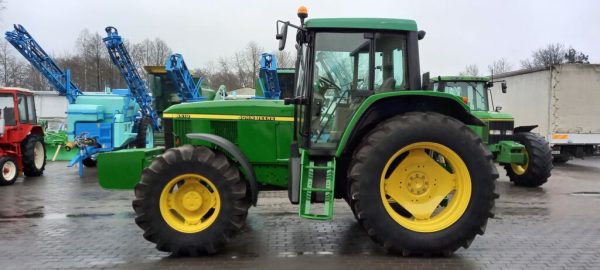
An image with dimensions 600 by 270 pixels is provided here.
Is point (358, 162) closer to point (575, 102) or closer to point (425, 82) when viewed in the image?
point (425, 82)

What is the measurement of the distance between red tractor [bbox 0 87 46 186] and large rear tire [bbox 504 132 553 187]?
11673 millimetres

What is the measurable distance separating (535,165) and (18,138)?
39.8 ft

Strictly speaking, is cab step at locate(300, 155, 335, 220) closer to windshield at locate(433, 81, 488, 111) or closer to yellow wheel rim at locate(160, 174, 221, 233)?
yellow wheel rim at locate(160, 174, 221, 233)

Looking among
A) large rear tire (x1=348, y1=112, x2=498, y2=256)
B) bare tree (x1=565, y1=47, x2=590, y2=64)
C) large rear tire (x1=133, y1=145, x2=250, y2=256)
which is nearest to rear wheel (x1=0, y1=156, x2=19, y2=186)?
large rear tire (x1=133, y1=145, x2=250, y2=256)

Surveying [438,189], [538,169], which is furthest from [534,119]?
[438,189]

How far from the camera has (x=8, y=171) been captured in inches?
432

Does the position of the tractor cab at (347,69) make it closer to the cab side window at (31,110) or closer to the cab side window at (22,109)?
the cab side window at (22,109)

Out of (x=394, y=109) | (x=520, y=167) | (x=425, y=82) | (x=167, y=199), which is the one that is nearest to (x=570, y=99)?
(x=520, y=167)

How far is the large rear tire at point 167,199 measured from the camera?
4848mm

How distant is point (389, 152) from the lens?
15.4ft

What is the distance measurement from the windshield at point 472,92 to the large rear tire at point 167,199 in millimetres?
7757

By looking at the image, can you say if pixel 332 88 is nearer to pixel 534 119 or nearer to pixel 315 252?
pixel 315 252

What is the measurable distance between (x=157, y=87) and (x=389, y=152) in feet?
43.6

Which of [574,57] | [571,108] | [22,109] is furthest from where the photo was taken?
[574,57]
